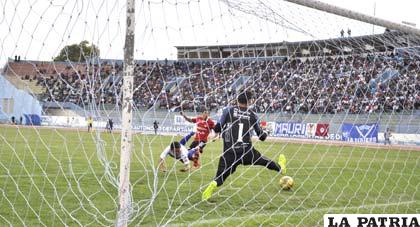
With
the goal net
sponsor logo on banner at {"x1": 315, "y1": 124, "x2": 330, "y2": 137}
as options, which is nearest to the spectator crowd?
the goal net

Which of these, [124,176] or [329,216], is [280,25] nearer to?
[329,216]

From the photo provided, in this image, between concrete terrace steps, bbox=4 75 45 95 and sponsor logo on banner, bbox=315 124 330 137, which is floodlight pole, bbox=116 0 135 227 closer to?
concrete terrace steps, bbox=4 75 45 95

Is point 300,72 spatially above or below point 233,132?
above

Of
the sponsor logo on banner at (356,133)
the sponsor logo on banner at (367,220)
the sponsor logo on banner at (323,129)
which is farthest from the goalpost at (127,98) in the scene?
the sponsor logo on banner at (356,133)

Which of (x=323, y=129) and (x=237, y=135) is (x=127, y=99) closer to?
(x=237, y=135)

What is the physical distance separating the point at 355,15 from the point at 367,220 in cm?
215

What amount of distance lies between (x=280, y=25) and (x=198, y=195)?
384 centimetres

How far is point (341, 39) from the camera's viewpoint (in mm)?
7363

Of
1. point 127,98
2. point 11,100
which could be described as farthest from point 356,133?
point 127,98

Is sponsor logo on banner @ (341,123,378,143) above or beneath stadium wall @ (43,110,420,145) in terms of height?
beneath

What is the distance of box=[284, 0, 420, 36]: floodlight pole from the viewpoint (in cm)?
551

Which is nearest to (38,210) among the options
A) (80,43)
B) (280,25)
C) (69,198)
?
(69,198)

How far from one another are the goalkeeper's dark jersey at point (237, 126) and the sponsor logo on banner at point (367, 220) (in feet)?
7.99

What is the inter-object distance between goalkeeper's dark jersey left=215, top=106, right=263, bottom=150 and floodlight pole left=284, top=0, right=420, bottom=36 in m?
2.33
